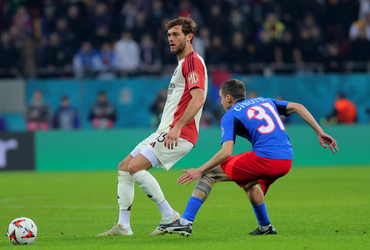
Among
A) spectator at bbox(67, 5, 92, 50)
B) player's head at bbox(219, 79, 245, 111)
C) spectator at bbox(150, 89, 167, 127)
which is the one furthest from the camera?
spectator at bbox(67, 5, 92, 50)

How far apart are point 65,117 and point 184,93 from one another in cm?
1219

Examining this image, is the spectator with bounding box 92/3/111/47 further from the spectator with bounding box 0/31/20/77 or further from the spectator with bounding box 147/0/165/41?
the spectator with bounding box 0/31/20/77

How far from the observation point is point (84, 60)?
2139 cm

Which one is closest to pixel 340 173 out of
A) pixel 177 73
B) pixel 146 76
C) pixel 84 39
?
pixel 146 76

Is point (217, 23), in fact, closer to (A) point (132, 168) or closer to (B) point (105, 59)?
(B) point (105, 59)

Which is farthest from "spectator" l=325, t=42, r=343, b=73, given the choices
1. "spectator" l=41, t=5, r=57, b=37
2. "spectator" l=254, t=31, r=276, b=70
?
"spectator" l=41, t=5, r=57, b=37

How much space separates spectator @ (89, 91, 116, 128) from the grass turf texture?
1680 millimetres

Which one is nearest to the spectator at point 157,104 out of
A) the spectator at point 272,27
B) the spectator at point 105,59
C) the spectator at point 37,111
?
the spectator at point 105,59

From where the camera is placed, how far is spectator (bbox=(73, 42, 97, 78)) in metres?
21.2

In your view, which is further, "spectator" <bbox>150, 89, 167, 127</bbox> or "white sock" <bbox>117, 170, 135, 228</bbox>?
"spectator" <bbox>150, 89, 167, 127</bbox>

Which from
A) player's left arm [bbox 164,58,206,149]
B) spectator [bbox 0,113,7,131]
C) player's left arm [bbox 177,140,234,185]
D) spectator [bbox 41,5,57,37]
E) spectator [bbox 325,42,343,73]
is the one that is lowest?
spectator [bbox 0,113,7,131]

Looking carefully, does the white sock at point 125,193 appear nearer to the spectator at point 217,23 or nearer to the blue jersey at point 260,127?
the blue jersey at point 260,127

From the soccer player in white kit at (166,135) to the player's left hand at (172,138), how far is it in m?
0.27

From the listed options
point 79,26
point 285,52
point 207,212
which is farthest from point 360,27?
point 207,212
